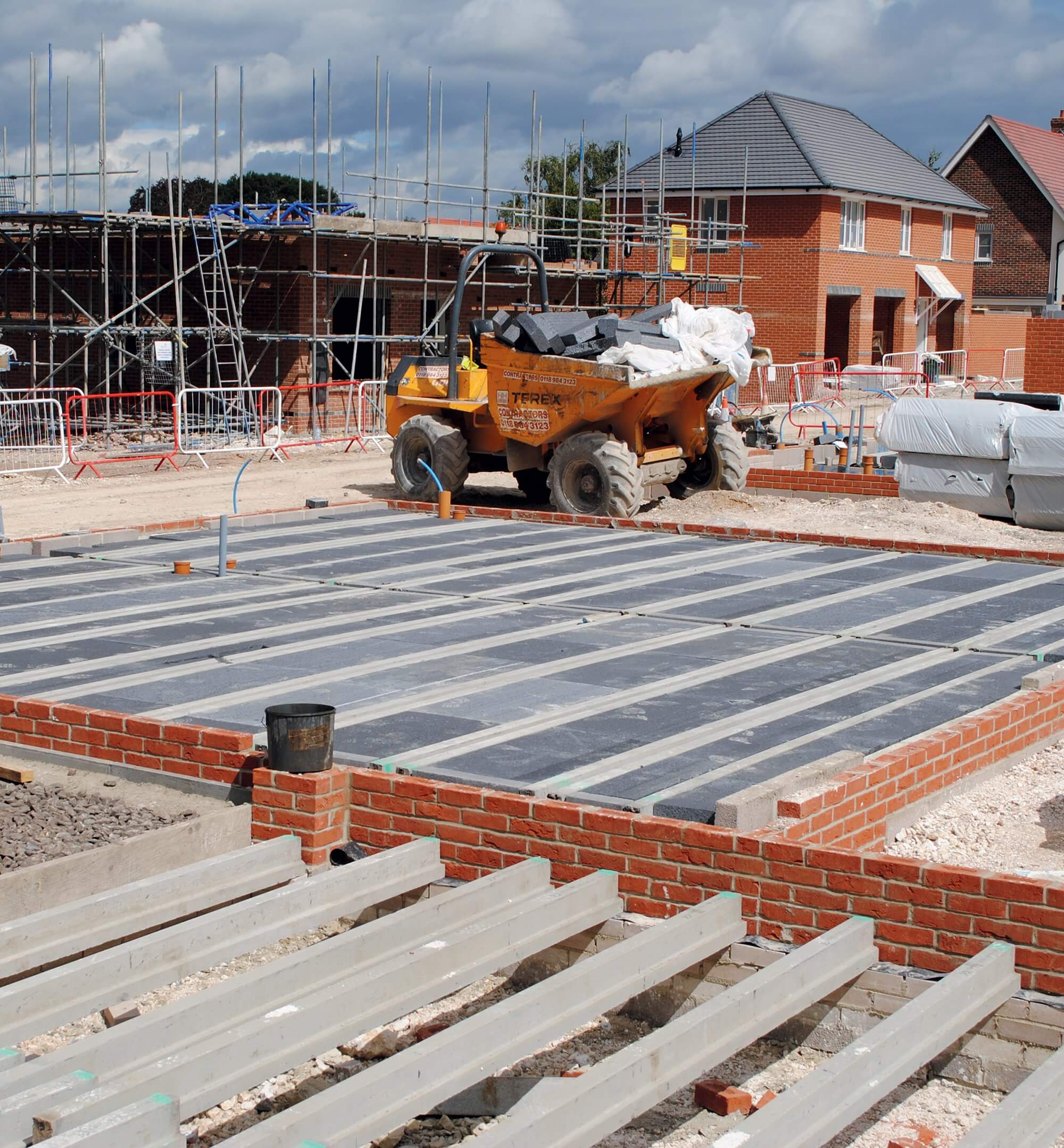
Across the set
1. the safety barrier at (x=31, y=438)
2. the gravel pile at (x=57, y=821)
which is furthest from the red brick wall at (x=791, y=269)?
the gravel pile at (x=57, y=821)

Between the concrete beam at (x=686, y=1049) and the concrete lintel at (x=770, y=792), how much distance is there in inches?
28.2

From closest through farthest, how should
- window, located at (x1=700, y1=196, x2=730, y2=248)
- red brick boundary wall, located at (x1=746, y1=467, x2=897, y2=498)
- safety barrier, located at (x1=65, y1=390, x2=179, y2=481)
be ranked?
red brick boundary wall, located at (x1=746, y1=467, x2=897, y2=498), safety barrier, located at (x1=65, y1=390, x2=179, y2=481), window, located at (x1=700, y1=196, x2=730, y2=248)

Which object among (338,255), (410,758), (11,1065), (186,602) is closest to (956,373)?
(338,255)

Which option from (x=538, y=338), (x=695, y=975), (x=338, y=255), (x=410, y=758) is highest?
(x=338, y=255)

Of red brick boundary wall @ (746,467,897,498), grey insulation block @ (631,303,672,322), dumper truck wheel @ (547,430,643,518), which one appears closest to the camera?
dumper truck wheel @ (547,430,643,518)

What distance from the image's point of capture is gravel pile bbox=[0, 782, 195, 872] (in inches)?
257

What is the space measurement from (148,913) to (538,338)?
1269 centimetres

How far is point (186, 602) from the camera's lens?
37.2ft

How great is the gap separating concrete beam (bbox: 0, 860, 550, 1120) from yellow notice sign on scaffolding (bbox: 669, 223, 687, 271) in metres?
31.1

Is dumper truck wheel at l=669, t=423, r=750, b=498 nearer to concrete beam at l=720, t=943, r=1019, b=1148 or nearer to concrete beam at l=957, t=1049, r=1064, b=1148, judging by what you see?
concrete beam at l=720, t=943, r=1019, b=1148

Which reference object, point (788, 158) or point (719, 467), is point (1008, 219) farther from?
point (719, 467)

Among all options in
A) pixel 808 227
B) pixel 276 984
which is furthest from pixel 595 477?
pixel 808 227

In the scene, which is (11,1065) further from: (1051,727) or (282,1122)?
(1051,727)

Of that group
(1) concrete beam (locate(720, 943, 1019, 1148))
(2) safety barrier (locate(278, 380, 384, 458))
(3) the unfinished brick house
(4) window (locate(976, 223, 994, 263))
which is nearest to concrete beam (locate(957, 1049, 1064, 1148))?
(1) concrete beam (locate(720, 943, 1019, 1148))
